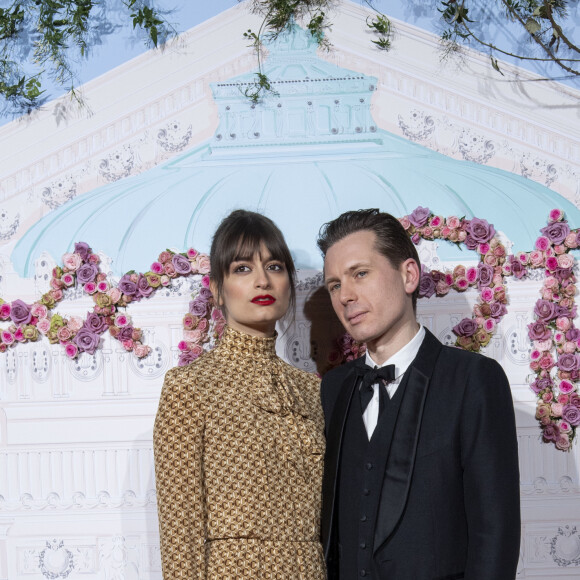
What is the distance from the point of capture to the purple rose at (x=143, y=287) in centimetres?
269

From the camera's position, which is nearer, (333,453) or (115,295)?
(333,453)

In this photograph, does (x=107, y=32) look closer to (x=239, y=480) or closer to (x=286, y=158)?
(x=286, y=158)

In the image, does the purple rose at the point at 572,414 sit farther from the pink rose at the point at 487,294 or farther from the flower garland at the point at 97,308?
the flower garland at the point at 97,308

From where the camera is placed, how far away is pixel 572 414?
8.47 ft

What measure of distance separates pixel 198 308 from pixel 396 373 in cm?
95

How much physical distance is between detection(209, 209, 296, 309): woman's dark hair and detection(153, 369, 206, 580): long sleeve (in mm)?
399

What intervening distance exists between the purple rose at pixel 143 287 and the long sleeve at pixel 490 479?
1.33 m

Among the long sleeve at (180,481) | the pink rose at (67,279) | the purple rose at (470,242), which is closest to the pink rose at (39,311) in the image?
the pink rose at (67,279)

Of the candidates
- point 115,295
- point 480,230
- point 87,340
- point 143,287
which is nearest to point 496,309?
point 480,230

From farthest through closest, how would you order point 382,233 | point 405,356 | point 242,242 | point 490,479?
point 242,242 < point 382,233 < point 405,356 < point 490,479

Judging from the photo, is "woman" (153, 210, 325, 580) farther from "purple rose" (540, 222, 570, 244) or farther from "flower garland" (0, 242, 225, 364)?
"purple rose" (540, 222, 570, 244)

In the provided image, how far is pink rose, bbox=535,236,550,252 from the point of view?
2641mm

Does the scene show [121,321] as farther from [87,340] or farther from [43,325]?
[43,325]

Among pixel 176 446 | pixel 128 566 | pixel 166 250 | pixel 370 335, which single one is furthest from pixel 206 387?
pixel 128 566
